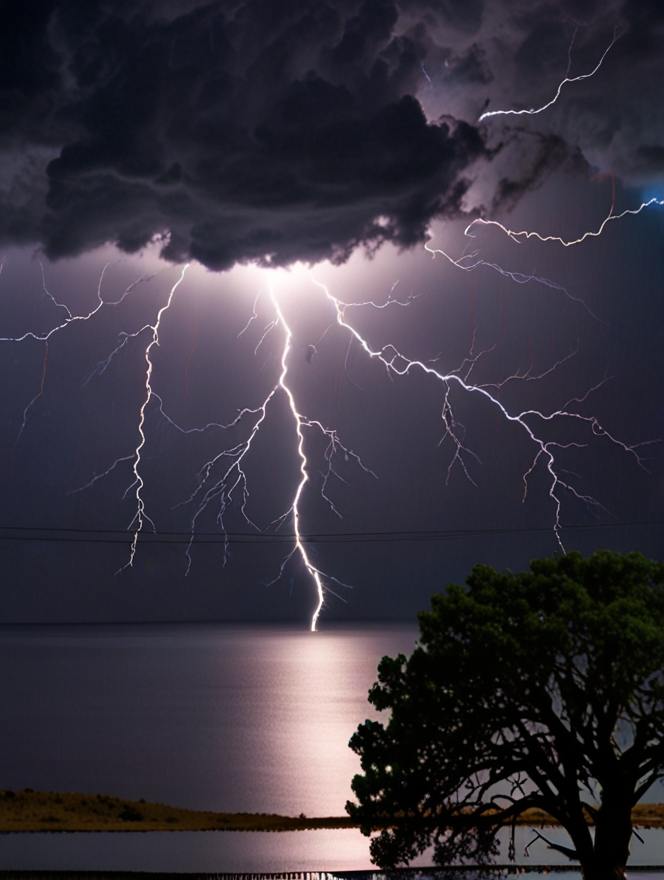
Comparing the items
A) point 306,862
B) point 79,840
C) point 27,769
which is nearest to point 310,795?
point 27,769

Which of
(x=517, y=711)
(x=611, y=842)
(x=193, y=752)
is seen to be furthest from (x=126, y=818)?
(x=193, y=752)

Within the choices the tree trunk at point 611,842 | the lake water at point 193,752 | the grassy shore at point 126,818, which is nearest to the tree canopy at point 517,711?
the tree trunk at point 611,842

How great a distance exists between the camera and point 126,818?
21562mm

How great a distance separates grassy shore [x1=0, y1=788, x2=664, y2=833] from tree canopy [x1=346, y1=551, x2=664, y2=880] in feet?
23.4

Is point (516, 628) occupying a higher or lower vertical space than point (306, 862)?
higher

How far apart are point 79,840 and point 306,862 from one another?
516cm

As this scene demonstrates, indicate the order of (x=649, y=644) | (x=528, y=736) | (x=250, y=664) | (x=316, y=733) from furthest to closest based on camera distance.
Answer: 1. (x=250, y=664)
2. (x=316, y=733)
3. (x=528, y=736)
4. (x=649, y=644)

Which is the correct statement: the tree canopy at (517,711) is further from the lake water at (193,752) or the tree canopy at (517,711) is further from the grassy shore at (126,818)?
the grassy shore at (126,818)

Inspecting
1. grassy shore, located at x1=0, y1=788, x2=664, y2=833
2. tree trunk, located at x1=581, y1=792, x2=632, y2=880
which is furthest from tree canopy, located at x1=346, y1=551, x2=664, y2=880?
grassy shore, located at x1=0, y1=788, x2=664, y2=833

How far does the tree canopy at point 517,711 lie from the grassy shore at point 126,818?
7.14 meters

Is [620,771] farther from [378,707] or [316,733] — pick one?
[316,733]

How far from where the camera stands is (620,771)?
1280 cm

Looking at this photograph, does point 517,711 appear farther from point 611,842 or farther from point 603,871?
point 603,871

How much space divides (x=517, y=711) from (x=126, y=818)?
12.3 metres
